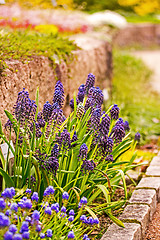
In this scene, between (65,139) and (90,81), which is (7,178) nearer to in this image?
(65,139)

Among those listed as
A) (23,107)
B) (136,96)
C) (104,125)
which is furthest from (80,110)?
(136,96)

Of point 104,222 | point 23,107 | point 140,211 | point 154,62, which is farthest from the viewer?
point 154,62

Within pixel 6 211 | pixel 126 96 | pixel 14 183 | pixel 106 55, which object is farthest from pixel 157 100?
pixel 6 211

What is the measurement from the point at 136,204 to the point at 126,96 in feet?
12.1

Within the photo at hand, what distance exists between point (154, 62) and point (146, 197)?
349 inches

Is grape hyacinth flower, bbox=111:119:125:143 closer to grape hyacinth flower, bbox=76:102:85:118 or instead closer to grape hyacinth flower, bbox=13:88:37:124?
grape hyacinth flower, bbox=76:102:85:118

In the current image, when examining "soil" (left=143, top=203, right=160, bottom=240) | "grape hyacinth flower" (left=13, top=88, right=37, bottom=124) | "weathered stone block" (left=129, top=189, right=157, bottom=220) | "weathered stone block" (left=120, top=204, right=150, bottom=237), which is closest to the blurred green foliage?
"weathered stone block" (left=129, top=189, right=157, bottom=220)

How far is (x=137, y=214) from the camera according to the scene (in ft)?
7.69

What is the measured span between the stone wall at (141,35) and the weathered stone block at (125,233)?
41.2 ft

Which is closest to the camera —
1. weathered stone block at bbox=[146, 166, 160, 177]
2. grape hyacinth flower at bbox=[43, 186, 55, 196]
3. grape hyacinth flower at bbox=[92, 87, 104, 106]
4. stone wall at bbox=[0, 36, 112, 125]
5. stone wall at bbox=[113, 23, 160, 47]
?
grape hyacinth flower at bbox=[43, 186, 55, 196]

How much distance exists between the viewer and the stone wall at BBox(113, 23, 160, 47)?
47.4 feet

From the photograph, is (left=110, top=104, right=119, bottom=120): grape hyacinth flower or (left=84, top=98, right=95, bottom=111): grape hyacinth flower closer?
(left=84, top=98, right=95, bottom=111): grape hyacinth flower

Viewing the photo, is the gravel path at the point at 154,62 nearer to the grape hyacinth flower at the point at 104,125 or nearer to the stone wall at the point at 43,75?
the stone wall at the point at 43,75

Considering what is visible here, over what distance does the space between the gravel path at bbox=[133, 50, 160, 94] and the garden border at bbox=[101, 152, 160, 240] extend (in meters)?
4.95
